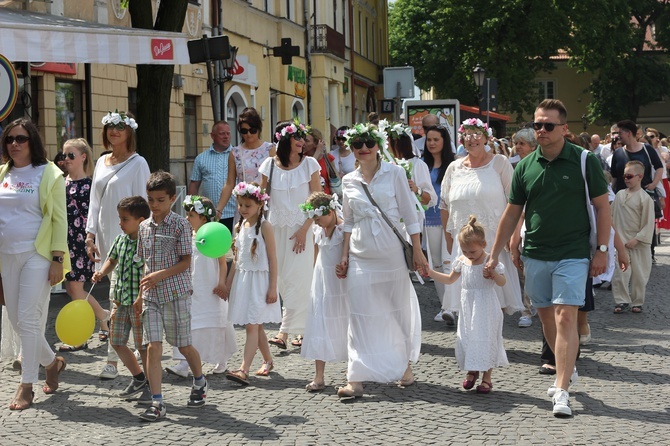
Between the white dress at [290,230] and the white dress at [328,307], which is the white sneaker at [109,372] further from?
the white dress at [290,230]

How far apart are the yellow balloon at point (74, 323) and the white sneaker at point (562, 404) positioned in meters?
3.15

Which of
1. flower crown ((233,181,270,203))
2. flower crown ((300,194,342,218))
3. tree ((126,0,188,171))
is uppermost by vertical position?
tree ((126,0,188,171))

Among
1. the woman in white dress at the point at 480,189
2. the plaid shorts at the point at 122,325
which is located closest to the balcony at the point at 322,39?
the woman in white dress at the point at 480,189

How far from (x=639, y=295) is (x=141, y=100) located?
6.64 m

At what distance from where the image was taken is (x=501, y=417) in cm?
727

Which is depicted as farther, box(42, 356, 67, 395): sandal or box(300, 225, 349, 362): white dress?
box(300, 225, 349, 362): white dress

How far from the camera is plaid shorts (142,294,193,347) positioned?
7.53 m

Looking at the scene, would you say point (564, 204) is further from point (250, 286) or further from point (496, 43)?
point (496, 43)

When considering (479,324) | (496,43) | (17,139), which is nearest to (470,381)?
(479,324)

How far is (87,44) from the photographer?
1281 cm

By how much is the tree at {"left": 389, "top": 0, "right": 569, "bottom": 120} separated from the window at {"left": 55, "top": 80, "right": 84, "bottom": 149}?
31160 mm

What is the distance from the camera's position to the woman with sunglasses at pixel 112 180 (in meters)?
9.24

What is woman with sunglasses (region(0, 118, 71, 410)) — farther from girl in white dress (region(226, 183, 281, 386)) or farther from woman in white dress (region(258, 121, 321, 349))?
woman in white dress (region(258, 121, 321, 349))

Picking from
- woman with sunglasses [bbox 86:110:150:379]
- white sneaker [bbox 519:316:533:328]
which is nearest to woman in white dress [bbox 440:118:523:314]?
white sneaker [bbox 519:316:533:328]
